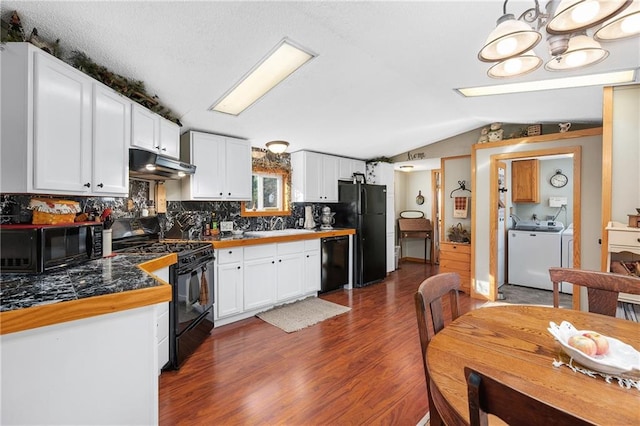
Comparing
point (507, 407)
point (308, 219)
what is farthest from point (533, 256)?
point (507, 407)

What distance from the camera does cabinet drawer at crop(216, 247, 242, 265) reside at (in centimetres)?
297

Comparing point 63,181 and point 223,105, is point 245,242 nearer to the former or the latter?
point 223,105

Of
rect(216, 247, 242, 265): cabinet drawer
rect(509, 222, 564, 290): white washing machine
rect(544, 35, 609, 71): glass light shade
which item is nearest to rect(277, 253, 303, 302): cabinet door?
rect(216, 247, 242, 265): cabinet drawer

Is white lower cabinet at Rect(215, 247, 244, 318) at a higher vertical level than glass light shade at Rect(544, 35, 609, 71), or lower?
lower

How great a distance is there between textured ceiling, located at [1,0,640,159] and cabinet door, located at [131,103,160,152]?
222 mm

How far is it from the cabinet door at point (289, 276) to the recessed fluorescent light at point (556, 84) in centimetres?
273

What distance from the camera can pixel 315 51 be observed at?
84.5 inches

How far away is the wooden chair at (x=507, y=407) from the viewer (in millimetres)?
471

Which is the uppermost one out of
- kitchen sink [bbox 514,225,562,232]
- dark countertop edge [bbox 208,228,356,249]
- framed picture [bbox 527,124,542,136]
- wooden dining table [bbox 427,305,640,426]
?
framed picture [bbox 527,124,542,136]

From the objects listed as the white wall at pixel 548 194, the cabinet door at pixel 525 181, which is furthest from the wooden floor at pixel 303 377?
the white wall at pixel 548 194

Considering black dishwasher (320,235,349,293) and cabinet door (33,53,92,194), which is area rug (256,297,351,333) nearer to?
black dishwasher (320,235,349,293)

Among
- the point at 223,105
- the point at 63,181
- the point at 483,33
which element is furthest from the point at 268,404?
the point at 483,33

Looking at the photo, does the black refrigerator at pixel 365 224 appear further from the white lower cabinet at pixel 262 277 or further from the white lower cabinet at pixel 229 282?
the white lower cabinet at pixel 229 282

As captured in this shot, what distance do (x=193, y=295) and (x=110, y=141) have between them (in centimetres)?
138
